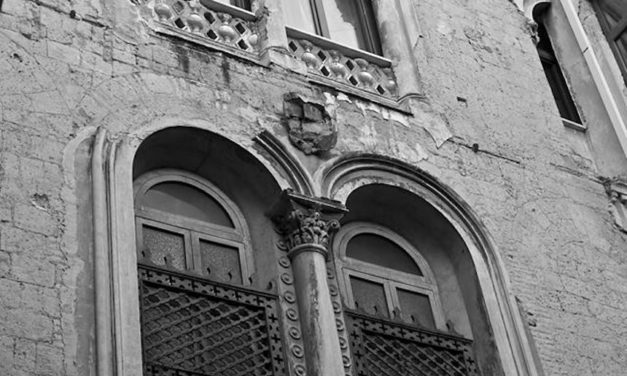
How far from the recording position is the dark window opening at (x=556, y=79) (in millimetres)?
13714

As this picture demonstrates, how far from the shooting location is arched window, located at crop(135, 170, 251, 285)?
959 cm

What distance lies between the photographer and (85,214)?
29.1 ft

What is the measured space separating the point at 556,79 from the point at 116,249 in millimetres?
6722

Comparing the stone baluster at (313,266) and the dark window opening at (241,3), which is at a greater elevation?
the dark window opening at (241,3)

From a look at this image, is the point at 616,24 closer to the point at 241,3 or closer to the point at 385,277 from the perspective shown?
the point at 241,3

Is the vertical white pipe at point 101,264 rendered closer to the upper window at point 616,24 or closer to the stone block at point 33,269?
the stone block at point 33,269

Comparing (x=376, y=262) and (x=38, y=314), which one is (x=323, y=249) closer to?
(x=376, y=262)

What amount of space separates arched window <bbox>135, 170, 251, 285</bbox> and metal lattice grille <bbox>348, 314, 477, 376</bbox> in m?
0.97

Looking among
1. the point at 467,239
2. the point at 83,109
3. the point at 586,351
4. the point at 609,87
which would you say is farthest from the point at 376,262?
the point at 609,87

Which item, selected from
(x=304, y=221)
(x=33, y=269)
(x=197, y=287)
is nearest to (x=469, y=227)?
(x=304, y=221)

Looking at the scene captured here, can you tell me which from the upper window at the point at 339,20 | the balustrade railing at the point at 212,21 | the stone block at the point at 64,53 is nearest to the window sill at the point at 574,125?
the upper window at the point at 339,20

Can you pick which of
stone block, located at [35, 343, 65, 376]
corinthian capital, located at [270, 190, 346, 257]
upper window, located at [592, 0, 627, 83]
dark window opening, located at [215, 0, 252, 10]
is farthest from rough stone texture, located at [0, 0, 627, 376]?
upper window, located at [592, 0, 627, 83]

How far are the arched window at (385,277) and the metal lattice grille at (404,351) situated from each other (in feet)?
0.51

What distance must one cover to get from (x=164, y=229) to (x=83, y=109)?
1035mm
